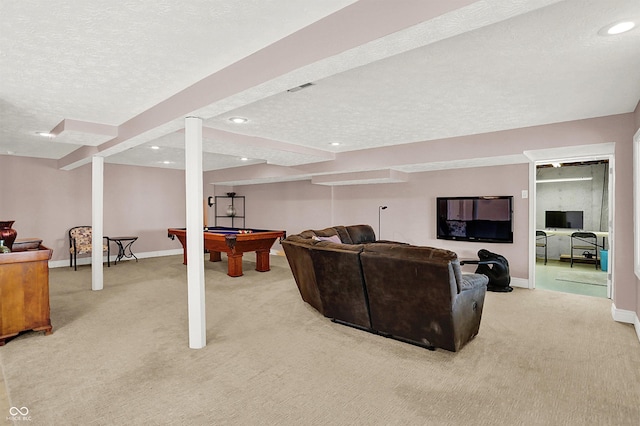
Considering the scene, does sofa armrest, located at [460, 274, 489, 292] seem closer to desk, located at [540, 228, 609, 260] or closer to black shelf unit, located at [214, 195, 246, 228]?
desk, located at [540, 228, 609, 260]

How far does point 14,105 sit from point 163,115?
5.26 ft

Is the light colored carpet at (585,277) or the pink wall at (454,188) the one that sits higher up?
the pink wall at (454,188)

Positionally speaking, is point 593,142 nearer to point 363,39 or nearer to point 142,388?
point 363,39

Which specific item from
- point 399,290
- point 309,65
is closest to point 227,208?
point 399,290

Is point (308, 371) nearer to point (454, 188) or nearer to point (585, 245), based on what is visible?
point (454, 188)

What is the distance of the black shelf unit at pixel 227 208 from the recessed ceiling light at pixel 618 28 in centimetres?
920

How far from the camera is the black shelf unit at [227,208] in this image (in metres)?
10.2

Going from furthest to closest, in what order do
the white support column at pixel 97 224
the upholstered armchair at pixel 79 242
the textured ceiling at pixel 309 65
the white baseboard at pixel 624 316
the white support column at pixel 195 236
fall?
the upholstered armchair at pixel 79 242
the white support column at pixel 97 224
the white baseboard at pixel 624 316
the white support column at pixel 195 236
the textured ceiling at pixel 309 65

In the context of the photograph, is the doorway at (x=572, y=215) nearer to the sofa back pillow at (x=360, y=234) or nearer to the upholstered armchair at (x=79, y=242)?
the sofa back pillow at (x=360, y=234)

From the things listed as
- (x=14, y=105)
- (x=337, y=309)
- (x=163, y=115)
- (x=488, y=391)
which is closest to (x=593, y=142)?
(x=488, y=391)

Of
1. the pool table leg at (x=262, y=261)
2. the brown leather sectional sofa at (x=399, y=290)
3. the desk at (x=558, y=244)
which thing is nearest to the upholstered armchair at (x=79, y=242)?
the pool table leg at (x=262, y=261)

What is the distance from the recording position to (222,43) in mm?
2174

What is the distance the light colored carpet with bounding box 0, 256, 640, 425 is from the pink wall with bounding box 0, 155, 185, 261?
151 inches

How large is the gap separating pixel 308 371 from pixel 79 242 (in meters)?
6.93
